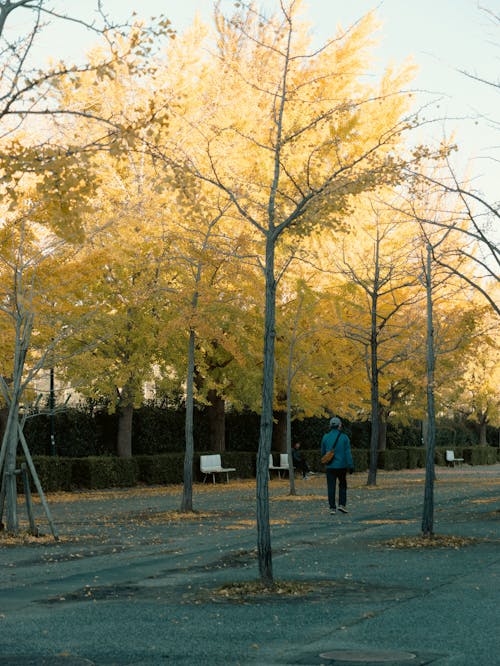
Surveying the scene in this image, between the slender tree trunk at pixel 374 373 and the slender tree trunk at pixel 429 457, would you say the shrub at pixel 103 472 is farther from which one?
the slender tree trunk at pixel 429 457

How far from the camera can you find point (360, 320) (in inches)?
1165

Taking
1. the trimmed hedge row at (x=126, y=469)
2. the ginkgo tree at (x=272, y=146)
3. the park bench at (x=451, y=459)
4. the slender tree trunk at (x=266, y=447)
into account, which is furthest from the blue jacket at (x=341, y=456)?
the park bench at (x=451, y=459)

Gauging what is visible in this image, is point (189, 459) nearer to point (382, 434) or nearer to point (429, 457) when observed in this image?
point (429, 457)

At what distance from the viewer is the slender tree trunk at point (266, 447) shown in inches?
368

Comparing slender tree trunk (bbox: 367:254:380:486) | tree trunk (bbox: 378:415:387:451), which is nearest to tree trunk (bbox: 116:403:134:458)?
slender tree trunk (bbox: 367:254:380:486)

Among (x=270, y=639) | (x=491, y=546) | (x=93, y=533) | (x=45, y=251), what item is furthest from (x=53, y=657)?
(x=45, y=251)

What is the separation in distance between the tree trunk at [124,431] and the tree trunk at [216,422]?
188 inches

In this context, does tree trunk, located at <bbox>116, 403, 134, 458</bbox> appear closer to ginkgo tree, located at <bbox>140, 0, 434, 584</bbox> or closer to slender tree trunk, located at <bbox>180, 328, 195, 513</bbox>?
ginkgo tree, located at <bbox>140, 0, 434, 584</bbox>

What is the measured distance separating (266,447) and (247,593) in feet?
4.76

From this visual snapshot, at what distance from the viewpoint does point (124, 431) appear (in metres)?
30.3

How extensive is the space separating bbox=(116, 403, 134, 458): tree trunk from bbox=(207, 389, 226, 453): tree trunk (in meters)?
4.78

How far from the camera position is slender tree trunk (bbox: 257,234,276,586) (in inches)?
368

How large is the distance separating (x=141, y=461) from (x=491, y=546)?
18438 millimetres

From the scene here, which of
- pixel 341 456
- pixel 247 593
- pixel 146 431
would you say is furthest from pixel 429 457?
pixel 146 431
